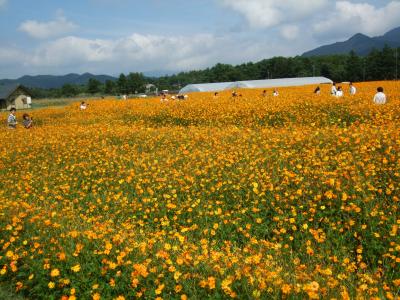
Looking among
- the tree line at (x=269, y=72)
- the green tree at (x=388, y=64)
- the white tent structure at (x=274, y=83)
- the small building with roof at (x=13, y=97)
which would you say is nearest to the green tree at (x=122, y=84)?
the tree line at (x=269, y=72)

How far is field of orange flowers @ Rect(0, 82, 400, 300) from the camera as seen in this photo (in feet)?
14.9

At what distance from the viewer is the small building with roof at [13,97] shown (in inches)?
2438

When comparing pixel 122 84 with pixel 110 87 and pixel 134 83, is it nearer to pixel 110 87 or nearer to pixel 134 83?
pixel 134 83

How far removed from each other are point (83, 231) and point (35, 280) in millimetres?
1048

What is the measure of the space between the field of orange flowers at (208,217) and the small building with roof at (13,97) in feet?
184

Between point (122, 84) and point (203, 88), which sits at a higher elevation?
point (122, 84)

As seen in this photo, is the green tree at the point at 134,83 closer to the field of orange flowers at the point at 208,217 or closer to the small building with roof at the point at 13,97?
the small building with roof at the point at 13,97

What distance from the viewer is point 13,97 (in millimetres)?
63094

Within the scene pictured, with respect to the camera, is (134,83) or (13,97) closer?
(13,97)

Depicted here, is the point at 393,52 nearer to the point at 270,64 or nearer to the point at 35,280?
the point at 270,64

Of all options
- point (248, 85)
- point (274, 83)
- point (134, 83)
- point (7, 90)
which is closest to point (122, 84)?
point (134, 83)

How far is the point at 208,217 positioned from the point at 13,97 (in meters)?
66.1

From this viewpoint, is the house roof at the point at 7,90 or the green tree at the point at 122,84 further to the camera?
the green tree at the point at 122,84

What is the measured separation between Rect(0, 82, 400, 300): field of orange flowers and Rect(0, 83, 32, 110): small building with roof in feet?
184
